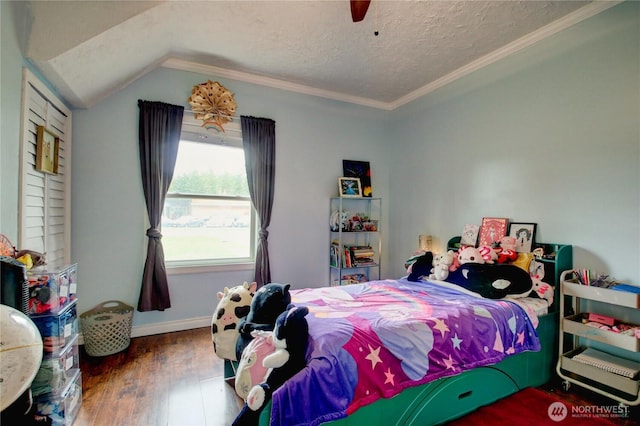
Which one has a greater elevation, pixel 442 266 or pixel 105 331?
pixel 442 266

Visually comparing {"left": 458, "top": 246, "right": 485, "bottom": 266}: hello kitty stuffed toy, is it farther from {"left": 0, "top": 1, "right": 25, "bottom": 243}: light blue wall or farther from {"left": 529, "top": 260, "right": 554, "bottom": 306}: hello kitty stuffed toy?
{"left": 0, "top": 1, "right": 25, "bottom": 243}: light blue wall

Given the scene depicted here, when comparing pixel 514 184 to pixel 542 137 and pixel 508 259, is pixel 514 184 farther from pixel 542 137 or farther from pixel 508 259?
pixel 508 259

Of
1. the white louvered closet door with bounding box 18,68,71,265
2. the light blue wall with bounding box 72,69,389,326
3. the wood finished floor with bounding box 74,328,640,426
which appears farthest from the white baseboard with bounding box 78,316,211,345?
the white louvered closet door with bounding box 18,68,71,265

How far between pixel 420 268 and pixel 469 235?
0.66m

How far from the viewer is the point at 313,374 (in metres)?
1.36

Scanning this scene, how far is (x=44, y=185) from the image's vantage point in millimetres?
2141

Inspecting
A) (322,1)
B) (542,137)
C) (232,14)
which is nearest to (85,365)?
(232,14)

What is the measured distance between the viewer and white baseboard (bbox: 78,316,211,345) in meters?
2.91

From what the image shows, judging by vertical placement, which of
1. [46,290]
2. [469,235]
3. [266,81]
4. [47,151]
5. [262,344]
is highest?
[266,81]

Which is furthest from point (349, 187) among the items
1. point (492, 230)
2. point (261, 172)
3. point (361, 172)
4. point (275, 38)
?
point (275, 38)

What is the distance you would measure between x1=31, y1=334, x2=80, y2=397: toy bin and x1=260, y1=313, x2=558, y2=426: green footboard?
116 cm

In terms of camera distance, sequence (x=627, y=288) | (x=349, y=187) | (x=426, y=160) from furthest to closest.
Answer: (x=349, y=187) < (x=426, y=160) < (x=627, y=288)

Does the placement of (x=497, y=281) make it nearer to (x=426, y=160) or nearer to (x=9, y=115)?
(x=426, y=160)

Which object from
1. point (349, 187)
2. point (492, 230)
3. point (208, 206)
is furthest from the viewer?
point (349, 187)
